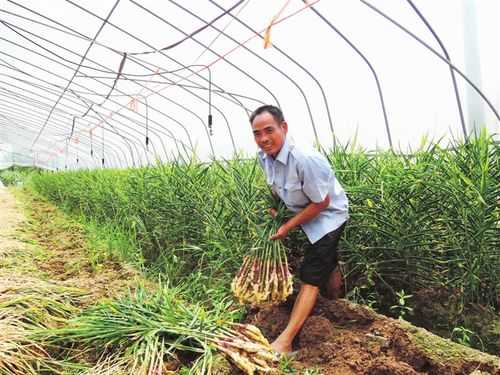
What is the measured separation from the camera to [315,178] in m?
1.94

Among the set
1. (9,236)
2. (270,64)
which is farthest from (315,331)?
(9,236)

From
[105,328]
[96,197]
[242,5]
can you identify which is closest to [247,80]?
[242,5]

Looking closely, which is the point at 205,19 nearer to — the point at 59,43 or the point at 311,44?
the point at 311,44

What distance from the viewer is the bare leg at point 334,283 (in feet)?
7.55

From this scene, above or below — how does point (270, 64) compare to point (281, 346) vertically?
above

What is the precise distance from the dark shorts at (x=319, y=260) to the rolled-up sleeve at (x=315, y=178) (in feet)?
0.76

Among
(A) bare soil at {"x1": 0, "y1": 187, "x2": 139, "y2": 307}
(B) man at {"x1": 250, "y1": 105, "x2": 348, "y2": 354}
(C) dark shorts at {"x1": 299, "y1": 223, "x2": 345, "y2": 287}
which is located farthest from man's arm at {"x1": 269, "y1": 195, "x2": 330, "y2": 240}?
(A) bare soil at {"x1": 0, "y1": 187, "x2": 139, "y2": 307}

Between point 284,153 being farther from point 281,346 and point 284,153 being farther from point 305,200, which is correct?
point 281,346

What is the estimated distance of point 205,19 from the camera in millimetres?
4844

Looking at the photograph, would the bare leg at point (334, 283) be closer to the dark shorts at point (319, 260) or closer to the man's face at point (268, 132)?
the dark shorts at point (319, 260)

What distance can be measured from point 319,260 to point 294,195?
1.09 feet

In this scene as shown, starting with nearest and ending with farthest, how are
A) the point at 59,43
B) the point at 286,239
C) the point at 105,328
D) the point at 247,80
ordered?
the point at 105,328, the point at 286,239, the point at 247,80, the point at 59,43

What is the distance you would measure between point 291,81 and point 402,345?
3.73m

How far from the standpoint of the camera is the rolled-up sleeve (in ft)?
6.36
